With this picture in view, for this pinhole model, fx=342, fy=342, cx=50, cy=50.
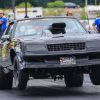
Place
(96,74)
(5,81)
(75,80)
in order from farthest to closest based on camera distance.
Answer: (75,80)
(5,81)
(96,74)

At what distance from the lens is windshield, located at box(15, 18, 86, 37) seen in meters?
7.43

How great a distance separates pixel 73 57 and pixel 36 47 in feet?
2.24

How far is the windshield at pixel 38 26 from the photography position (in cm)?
743

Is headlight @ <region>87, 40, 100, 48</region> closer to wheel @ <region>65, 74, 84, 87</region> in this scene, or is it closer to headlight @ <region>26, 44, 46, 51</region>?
headlight @ <region>26, 44, 46, 51</region>

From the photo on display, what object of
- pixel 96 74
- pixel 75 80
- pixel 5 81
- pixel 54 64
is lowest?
pixel 75 80

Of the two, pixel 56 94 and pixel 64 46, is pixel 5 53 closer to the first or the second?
pixel 56 94

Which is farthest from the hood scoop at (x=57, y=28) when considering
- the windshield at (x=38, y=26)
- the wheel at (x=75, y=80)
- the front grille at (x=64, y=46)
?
the wheel at (x=75, y=80)

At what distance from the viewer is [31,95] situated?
6730 millimetres

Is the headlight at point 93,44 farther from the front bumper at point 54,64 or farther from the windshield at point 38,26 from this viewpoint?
the windshield at point 38,26

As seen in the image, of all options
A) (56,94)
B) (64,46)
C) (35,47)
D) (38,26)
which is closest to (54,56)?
(64,46)

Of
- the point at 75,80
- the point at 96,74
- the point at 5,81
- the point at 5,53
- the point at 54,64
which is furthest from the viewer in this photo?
the point at 75,80

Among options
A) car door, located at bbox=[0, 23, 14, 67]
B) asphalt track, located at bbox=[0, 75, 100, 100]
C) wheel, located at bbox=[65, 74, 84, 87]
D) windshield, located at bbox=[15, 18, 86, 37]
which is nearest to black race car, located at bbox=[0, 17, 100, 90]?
car door, located at bbox=[0, 23, 14, 67]

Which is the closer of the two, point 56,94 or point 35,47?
point 35,47

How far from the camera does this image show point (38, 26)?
7.54m
